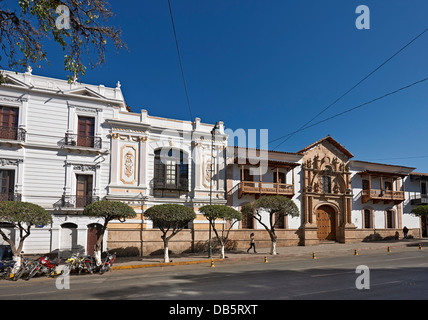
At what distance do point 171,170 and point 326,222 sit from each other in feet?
49.7

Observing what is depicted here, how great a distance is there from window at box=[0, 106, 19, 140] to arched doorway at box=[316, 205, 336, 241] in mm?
24020

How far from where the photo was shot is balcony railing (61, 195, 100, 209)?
19.7 m

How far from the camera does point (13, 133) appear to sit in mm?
19344

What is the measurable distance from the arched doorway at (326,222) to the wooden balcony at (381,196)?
3648 mm

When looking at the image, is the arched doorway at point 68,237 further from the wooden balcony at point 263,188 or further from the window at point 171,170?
the wooden balcony at point 263,188

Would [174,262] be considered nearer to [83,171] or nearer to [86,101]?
[83,171]

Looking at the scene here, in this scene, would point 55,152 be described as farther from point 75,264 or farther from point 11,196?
point 75,264

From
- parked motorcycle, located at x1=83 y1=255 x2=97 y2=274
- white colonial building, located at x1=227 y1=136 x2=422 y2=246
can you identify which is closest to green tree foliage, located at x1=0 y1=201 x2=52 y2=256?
parked motorcycle, located at x1=83 y1=255 x2=97 y2=274

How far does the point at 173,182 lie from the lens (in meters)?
22.8

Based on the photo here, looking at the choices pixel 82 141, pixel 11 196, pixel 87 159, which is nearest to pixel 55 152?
pixel 82 141

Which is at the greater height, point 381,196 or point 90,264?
point 381,196

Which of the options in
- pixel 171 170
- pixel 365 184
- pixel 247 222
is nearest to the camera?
pixel 171 170

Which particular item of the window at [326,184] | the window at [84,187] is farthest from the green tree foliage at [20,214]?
the window at [326,184]

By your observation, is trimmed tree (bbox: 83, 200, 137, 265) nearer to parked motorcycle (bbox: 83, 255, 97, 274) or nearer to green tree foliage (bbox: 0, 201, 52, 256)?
parked motorcycle (bbox: 83, 255, 97, 274)
